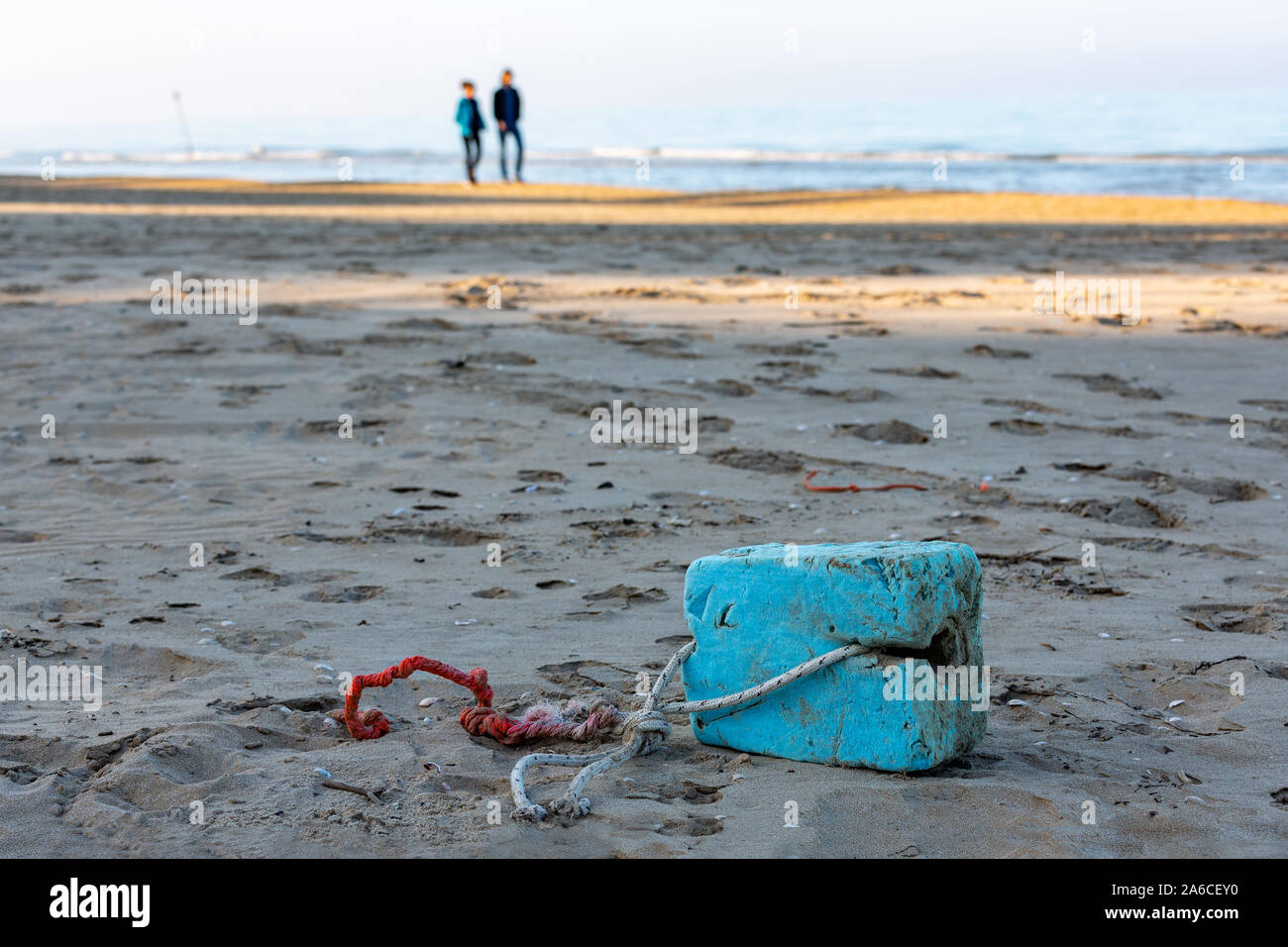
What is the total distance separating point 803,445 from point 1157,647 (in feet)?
6.77

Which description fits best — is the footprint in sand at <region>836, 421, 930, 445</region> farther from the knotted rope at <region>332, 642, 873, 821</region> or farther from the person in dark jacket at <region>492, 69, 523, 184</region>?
the person in dark jacket at <region>492, 69, 523, 184</region>

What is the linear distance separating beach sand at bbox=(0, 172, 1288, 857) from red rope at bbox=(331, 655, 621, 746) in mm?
43

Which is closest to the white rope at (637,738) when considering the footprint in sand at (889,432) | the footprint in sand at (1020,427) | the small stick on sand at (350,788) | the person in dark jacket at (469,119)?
the small stick on sand at (350,788)

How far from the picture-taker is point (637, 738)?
2.40m

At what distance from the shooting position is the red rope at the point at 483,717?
2484 millimetres

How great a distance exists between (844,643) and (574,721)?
1.97 feet

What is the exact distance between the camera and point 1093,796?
2.23 m

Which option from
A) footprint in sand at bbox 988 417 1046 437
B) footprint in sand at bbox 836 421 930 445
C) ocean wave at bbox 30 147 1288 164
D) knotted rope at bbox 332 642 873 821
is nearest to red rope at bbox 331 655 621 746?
knotted rope at bbox 332 642 873 821

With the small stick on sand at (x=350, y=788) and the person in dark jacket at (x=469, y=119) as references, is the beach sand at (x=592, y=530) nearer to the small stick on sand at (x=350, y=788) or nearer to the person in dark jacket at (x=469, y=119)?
the small stick on sand at (x=350, y=788)

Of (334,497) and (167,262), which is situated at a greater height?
(167,262)

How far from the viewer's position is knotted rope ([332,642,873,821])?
2.28 metres

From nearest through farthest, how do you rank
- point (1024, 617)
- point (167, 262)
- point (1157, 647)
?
point (1157, 647)
point (1024, 617)
point (167, 262)
